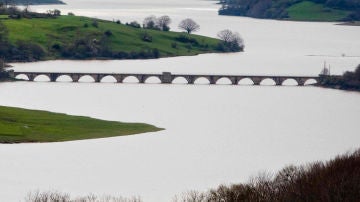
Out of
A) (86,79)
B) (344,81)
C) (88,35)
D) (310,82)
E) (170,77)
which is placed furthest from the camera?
(88,35)

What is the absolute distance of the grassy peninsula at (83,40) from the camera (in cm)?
17175

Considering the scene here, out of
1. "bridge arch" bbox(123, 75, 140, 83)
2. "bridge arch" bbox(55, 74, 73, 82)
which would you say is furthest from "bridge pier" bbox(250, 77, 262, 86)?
"bridge arch" bbox(55, 74, 73, 82)

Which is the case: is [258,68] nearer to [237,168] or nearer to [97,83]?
[97,83]

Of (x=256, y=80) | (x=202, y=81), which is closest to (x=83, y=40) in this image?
(x=202, y=81)

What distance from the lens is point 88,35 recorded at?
18088 cm

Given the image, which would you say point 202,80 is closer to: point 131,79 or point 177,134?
point 131,79

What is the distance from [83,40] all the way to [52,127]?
80787 millimetres

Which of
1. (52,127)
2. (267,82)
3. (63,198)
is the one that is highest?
(63,198)

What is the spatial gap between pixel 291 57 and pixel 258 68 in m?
21.7

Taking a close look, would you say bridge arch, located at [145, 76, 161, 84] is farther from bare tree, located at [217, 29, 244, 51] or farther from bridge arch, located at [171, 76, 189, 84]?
bare tree, located at [217, 29, 244, 51]

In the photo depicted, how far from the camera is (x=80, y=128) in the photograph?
99.4 m

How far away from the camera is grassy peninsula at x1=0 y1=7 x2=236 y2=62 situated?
17175 centimetres

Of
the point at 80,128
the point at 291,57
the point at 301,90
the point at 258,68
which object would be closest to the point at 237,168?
the point at 80,128

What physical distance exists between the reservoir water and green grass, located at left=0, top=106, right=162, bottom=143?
238 centimetres
